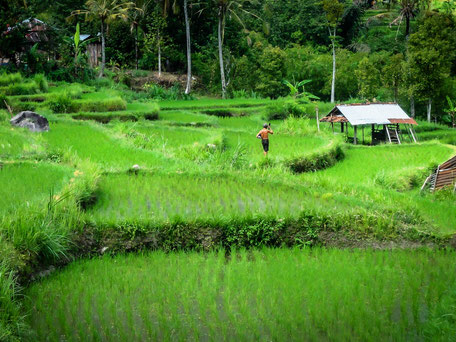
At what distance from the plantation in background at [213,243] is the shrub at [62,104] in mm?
5568

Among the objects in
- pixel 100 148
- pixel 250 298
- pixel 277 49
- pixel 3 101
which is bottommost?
pixel 250 298

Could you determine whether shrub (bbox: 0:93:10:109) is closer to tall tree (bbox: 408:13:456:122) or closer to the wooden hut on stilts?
the wooden hut on stilts

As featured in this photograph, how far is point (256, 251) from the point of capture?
5246 mm

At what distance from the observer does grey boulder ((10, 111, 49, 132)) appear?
11117mm

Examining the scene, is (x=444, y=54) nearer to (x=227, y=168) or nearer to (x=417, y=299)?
(x=227, y=168)

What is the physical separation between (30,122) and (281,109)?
9.32 m

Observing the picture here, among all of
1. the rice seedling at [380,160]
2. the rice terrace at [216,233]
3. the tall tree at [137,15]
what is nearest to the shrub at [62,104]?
the rice terrace at [216,233]

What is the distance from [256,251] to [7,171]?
12.0ft

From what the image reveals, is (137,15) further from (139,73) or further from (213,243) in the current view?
(213,243)

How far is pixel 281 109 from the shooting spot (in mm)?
18266

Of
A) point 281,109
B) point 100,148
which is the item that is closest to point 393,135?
point 281,109

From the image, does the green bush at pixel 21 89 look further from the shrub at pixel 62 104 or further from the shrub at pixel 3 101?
the shrub at pixel 62 104

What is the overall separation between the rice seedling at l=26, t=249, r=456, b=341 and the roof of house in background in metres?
9.69

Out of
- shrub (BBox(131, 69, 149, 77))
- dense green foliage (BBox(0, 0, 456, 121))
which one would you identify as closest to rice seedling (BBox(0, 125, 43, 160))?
dense green foliage (BBox(0, 0, 456, 121))
